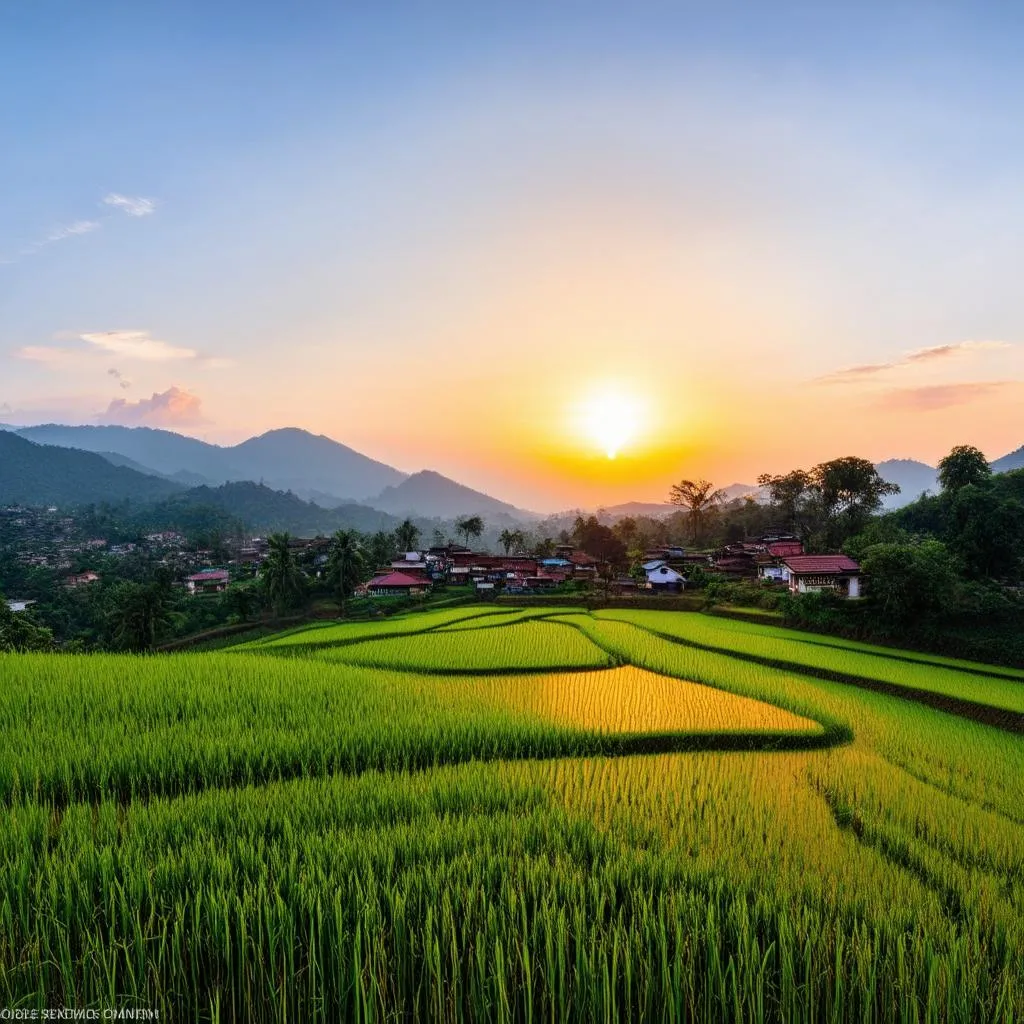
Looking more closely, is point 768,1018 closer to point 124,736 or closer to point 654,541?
point 124,736

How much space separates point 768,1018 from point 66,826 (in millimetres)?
5188

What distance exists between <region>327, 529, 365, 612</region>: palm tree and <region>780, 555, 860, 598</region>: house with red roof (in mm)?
29459

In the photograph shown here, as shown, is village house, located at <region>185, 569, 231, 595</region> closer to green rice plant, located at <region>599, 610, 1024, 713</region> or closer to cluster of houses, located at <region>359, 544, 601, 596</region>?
cluster of houses, located at <region>359, 544, 601, 596</region>

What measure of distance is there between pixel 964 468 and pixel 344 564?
158 feet

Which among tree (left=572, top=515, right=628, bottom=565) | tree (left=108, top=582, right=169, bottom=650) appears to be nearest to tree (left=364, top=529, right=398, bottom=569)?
tree (left=572, top=515, right=628, bottom=565)

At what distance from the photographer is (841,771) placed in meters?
7.41

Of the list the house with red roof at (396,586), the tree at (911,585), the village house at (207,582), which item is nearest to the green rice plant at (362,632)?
the house with red roof at (396,586)

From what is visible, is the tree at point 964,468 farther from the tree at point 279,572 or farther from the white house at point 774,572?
the tree at point 279,572

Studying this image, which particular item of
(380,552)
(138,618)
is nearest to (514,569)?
(380,552)

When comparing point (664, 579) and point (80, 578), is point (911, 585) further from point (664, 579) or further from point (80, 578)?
point (80, 578)

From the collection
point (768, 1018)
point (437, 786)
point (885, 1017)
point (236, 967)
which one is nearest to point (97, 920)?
point (236, 967)

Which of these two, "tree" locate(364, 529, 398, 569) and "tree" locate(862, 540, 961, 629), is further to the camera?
"tree" locate(364, 529, 398, 569)

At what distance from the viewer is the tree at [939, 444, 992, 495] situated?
3953 centimetres

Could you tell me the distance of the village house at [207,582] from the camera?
53.2 m
